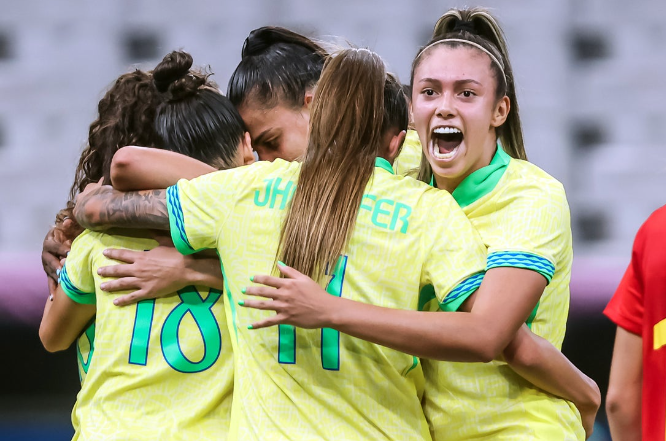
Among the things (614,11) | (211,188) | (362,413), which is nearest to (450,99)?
(211,188)

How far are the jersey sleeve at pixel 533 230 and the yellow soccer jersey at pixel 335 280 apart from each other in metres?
0.06

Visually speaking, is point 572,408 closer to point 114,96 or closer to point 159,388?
point 159,388

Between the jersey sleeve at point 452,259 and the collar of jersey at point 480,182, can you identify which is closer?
the jersey sleeve at point 452,259

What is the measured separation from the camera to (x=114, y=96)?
2.24m

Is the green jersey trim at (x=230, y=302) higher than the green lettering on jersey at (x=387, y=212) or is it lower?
lower

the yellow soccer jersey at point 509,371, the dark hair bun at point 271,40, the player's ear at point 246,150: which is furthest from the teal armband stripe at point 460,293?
the dark hair bun at point 271,40

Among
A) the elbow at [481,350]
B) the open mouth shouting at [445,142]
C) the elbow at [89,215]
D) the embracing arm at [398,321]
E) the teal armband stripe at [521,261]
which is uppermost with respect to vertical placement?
the open mouth shouting at [445,142]

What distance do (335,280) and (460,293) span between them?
0.25 m

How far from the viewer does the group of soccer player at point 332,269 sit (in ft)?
5.74

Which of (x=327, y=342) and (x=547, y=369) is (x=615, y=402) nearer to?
(x=547, y=369)

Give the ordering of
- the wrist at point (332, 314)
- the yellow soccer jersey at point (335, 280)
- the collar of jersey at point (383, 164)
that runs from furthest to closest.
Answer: the collar of jersey at point (383, 164) < the yellow soccer jersey at point (335, 280) < the wrist at point (332, 314)

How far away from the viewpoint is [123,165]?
197cm

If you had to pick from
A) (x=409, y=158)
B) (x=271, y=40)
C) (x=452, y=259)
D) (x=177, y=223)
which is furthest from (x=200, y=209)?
(x=271, y=40)

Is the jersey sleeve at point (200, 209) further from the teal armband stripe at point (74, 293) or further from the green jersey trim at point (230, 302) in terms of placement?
the teal armband stripe at point (74, 293)
